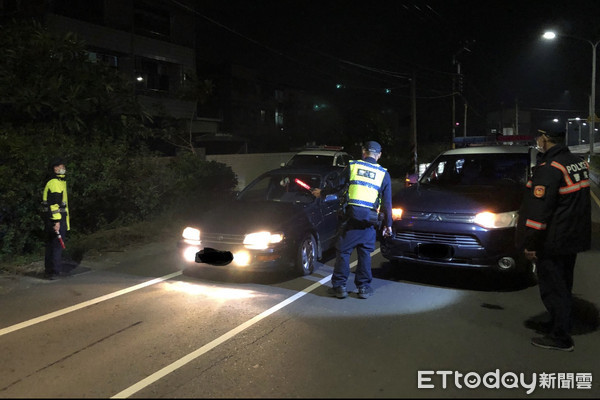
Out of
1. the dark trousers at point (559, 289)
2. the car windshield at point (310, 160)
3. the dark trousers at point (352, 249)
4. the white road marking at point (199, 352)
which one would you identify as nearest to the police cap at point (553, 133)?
the dark trousers at point (559, 289)

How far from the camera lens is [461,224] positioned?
5602 millimetres

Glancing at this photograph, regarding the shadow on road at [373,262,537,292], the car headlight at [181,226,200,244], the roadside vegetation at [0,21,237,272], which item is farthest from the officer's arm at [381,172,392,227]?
the roadside vegetation at [0,21,237,272]

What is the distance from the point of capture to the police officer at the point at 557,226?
3949mm

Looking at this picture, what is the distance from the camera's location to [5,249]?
7.33 metres

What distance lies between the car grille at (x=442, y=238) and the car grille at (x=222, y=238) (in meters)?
1.97

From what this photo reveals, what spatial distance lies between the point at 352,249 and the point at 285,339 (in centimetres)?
149

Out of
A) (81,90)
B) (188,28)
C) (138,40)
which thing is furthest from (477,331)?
(188,28)

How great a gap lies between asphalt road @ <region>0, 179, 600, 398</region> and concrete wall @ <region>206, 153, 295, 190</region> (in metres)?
12.8

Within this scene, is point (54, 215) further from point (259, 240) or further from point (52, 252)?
point (259, 240)

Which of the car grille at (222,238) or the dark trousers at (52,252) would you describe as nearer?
the car grille at (222,238)

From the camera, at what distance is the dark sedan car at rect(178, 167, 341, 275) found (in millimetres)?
5992

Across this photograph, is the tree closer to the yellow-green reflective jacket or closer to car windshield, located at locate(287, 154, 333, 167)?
the yellow-green reflective jacket

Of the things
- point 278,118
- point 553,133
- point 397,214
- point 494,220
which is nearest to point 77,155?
point 397,214

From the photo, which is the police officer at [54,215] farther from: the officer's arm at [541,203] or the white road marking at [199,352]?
the officer's arm at [541,203]
